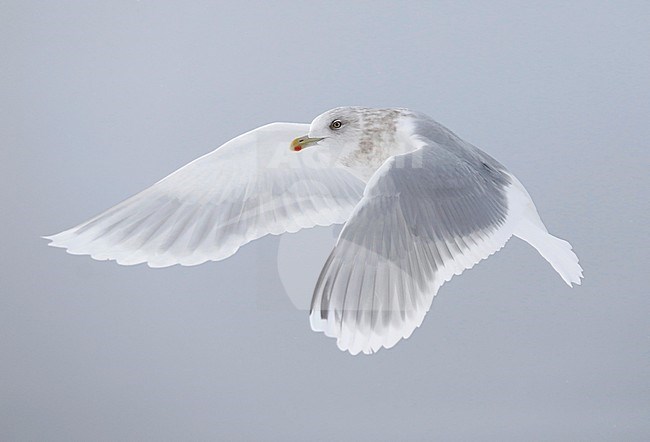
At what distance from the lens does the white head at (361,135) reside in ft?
3.34

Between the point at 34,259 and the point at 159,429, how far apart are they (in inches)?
18.3

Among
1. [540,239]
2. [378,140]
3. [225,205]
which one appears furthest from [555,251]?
[225,205]

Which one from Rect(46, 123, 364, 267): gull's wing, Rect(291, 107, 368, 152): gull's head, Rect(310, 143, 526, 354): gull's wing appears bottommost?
Rect(310, 143, 526, 354): gull's wing

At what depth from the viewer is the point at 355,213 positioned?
86cm

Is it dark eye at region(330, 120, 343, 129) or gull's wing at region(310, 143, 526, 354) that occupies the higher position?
dark eye at region(330, 120, 343, 129)

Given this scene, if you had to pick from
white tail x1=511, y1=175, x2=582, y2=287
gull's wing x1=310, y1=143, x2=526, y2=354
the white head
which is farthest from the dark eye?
white tail x1=511, y1=175, x2=582, y2=287

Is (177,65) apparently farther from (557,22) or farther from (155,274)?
(557,22)

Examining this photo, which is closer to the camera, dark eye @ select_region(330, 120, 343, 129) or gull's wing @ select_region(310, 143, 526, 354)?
gull's wing @ select_region(310, 143, 526, 354)

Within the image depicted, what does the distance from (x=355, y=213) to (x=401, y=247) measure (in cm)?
6

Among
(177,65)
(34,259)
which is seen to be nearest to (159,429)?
(34,259)

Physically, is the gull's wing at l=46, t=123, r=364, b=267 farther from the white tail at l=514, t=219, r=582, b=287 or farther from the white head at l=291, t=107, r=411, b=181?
the white tail at l=514, t=219, r=582, b=287

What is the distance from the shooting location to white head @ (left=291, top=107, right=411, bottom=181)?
40.0 inches

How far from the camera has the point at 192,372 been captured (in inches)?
66.2

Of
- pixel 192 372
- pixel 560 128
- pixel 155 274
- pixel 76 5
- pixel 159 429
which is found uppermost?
pixel 76 5
